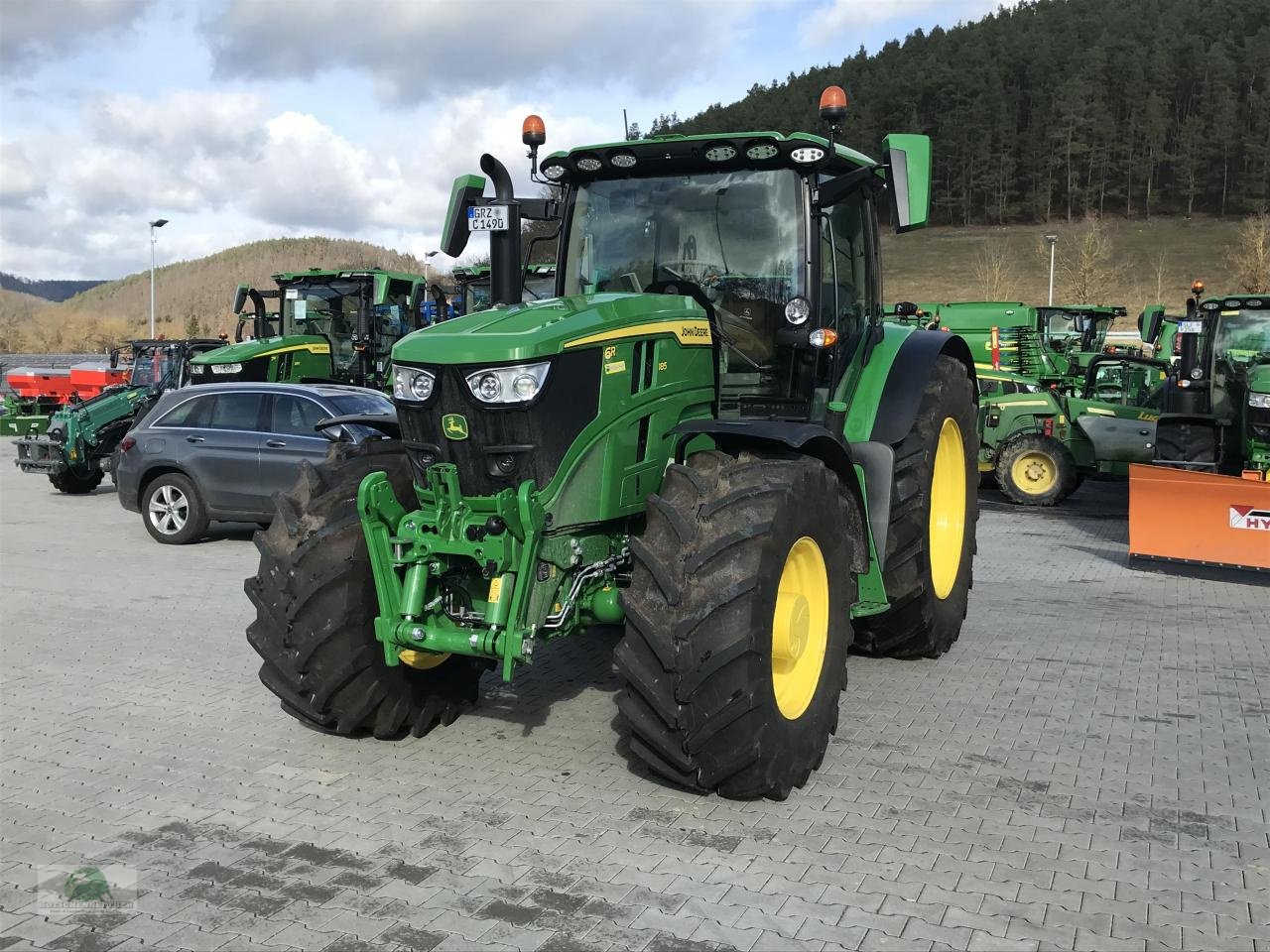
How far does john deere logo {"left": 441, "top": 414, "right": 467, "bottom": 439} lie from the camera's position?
459 centimetres

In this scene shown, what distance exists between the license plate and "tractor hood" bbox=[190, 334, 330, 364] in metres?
12.0

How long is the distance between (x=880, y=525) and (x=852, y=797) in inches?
57.7

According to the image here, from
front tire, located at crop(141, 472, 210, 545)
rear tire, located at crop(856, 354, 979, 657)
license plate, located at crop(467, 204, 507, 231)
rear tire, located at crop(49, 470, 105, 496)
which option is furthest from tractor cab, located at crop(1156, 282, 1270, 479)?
rear tire, located at crop(49, 470, 105, 496)

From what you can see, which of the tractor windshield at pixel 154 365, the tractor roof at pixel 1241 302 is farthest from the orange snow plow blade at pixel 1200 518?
the tractor windshield at pixel 154 365

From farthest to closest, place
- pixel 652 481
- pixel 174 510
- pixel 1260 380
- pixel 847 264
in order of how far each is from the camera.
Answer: pixel 174 510, pixel 1260 380, pixel 847 264, pixel 652 481

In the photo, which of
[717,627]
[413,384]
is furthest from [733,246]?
[717,627]

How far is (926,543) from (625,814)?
2697 millimetres

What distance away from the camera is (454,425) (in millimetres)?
4609

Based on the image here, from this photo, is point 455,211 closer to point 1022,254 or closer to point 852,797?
point 852,797

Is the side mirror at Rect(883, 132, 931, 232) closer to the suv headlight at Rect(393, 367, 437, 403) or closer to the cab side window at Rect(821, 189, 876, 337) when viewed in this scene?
the cab side window at Rect(821, 189, 876, 337)

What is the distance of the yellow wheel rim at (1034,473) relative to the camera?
14.1 meters

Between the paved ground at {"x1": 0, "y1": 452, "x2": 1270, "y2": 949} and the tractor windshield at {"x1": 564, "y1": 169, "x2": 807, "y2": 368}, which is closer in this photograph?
the paved ground at {"x1": 0, "y1": 452, "x2": 1270, "y2": 949}

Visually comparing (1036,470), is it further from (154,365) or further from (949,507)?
(154,365)

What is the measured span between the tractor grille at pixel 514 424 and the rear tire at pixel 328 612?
55cm
